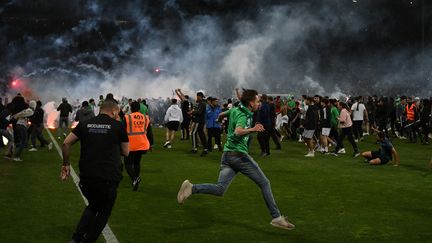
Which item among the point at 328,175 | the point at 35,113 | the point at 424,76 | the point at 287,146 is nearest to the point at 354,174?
the point at 328,175

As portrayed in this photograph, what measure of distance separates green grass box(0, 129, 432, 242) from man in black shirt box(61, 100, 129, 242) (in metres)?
1.00

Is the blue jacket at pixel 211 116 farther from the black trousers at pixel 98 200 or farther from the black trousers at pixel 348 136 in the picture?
the black trousers at pixel 98 200

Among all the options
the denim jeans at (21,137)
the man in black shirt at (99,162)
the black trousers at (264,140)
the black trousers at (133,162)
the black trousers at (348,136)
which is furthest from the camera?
the black trousers at (348,136)

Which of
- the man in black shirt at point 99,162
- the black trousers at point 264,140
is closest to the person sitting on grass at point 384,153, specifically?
the black trousers at point 264,140

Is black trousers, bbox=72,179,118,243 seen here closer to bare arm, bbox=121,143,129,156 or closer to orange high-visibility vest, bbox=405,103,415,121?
bare arm, bbox=121,143,129,156

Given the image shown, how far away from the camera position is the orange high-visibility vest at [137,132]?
10.3 metres

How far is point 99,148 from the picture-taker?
5.91m

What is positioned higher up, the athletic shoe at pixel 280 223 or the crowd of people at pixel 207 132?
the crowd of people at pixel 207 132

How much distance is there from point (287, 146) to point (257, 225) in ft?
43.8

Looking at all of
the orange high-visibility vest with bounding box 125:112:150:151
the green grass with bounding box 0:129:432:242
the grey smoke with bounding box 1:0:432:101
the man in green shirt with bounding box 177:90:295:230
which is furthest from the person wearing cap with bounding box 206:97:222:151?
the grey smoke with bounding box 1:0:432:101

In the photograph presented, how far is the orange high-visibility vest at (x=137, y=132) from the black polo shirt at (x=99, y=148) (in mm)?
4289

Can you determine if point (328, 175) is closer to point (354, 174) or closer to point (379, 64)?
point (354, 174)

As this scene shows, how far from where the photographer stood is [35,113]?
735 inches

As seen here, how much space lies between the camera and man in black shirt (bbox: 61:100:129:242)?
5.88 m
